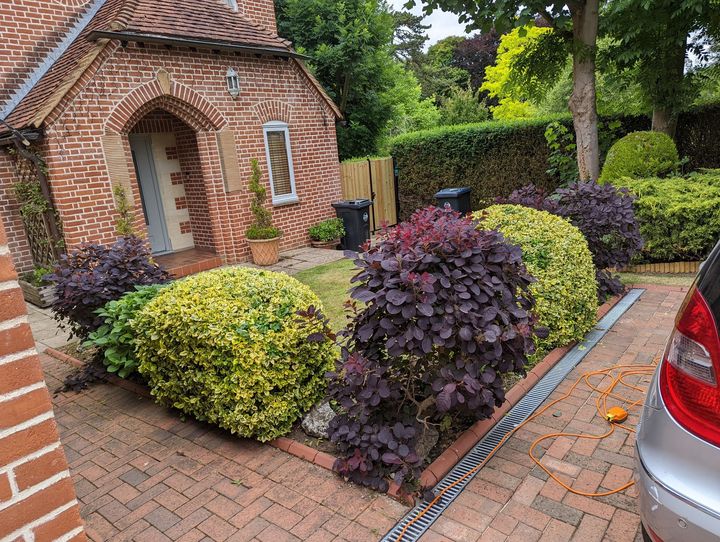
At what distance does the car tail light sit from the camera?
160 cm

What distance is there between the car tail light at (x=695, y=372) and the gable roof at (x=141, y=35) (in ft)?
26.0

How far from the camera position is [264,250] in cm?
935

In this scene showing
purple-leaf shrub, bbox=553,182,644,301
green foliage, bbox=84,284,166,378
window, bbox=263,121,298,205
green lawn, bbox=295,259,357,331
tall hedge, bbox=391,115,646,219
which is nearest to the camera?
green foliage, bbox=84,284,166,378

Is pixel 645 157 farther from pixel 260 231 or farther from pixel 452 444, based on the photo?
pixel 452 444

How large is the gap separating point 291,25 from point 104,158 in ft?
30.9

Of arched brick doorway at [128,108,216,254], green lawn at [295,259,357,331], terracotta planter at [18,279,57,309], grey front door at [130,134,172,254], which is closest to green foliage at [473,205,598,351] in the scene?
green lawn at [295,259,357,331]

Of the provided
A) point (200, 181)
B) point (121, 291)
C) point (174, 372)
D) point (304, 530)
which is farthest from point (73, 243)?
point (304, 530)

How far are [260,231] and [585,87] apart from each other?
6498 millimetres

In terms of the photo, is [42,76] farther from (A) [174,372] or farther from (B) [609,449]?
(B) [609,449]

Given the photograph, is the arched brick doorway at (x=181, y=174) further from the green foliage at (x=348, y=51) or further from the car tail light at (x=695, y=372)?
the car tail light at (x=695, y=372)

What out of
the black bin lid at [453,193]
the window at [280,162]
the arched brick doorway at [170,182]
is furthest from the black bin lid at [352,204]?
the arched brick doorway at [170,182]

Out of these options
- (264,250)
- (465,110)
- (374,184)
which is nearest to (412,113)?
(465,110)

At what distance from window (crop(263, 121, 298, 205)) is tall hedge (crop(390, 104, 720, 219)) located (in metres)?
3.62

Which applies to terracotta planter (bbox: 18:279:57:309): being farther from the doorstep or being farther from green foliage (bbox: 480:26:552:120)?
green foliage (bbox: 480:26:552:120)
